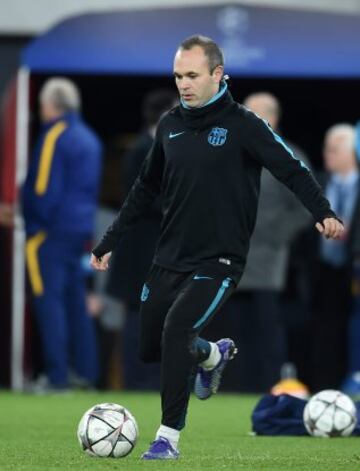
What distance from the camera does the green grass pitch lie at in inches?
265

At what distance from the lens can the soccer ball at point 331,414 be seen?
27.6ft

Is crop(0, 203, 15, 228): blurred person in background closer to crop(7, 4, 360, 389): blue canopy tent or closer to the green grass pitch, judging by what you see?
crop(7, 4, 360, 389): blue canopy tent

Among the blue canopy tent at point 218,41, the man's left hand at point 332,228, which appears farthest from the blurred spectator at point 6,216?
the man's left hand at point 332,228

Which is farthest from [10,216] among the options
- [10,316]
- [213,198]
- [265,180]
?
[213,198]

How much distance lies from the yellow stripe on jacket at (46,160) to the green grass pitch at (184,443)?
1.79 meters

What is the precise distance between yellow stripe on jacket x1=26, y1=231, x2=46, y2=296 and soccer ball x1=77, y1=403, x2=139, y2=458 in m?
5.68

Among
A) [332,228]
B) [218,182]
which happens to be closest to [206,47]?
[218,182]

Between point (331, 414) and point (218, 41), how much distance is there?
621 cm

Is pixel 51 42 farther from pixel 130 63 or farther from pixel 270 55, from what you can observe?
pixel 270 55

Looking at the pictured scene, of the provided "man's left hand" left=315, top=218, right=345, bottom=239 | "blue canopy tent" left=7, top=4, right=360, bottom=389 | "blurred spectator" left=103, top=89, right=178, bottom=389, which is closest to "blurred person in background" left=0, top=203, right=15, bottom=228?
"blue canopy tent" left=7, top=4, right=360, bottom=389

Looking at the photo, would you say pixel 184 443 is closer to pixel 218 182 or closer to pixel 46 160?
pixel 218 182

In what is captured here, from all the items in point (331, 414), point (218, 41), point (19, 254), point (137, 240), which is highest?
point (218, 41)

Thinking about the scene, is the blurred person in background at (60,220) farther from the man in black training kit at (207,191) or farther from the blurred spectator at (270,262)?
the man in black training kit at (207,191)

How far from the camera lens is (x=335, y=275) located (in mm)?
13586
